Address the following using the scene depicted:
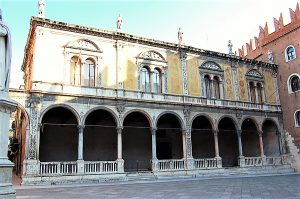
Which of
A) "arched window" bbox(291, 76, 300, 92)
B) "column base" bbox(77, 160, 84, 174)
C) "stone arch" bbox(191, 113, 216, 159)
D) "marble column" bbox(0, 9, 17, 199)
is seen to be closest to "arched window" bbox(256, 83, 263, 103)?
"arched window" bbox(291, 76, 300, 92)

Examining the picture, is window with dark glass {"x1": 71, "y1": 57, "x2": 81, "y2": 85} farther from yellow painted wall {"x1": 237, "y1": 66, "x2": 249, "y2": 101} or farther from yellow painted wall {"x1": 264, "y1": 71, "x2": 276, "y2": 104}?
yellow painted wall {"x1": 264, "y1": 71, "x2": 276, "y2": 104}

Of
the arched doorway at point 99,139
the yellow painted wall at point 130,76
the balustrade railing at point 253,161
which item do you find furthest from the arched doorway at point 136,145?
the balustrade railing at point 253,161

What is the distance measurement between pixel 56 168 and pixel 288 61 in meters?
21.1

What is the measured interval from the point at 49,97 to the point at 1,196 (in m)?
11.1

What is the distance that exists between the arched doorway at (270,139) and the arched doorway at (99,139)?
13909mm

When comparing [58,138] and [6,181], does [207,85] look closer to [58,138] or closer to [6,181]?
[58,138]

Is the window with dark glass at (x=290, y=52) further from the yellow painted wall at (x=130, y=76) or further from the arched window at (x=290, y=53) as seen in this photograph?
the yellow painted wall at (x=130, y=76)

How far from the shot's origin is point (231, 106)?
22578mm

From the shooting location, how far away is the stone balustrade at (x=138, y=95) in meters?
16.5

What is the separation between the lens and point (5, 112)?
20.9ft

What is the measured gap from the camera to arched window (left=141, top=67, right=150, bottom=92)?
20070 millimetres

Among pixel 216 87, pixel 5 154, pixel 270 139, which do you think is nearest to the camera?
pixel 5 154

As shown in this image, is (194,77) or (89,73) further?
(194,77)

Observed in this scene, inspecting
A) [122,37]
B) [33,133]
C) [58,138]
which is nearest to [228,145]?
[122,37]
